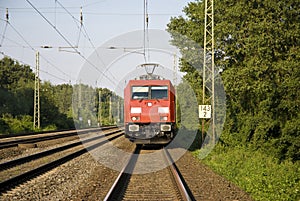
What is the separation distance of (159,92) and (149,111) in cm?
100

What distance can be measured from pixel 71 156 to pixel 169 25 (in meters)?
17.2

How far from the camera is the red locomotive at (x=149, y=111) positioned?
17969 millimetres

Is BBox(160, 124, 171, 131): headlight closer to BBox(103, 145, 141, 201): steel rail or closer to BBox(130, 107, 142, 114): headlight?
BBox(130, 107, 142, 114): headlight

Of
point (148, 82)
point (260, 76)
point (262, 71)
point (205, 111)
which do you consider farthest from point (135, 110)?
point (260, 76)

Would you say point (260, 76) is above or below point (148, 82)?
above

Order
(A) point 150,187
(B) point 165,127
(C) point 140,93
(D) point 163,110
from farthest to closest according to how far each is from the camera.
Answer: (C) point 140,93 → (D) point 163,110 → (B) point 165,127 → (A) point 150,187

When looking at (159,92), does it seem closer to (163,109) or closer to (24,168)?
(163,109)

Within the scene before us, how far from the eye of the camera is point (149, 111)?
719 inches

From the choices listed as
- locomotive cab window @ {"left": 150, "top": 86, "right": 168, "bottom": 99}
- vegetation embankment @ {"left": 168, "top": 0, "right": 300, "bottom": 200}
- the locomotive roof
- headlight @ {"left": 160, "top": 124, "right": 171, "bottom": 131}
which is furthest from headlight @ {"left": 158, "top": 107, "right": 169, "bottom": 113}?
vegetation embankment @ {"left": 168, "top": 0, "right": 300, "bottom": 200}

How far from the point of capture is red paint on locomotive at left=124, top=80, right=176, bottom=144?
59.0 feet

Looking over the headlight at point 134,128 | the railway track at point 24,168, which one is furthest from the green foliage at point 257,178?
the railway track at point 24,168

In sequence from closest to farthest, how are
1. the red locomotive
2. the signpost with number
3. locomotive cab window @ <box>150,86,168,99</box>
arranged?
the red locomotive < locomotive cab window @ <box>150,86,168,99</box> < the signpost with number

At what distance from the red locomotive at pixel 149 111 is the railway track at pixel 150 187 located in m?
5.36

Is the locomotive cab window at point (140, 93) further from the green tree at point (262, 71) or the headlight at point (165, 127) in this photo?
the green tree at point (262, 71)
